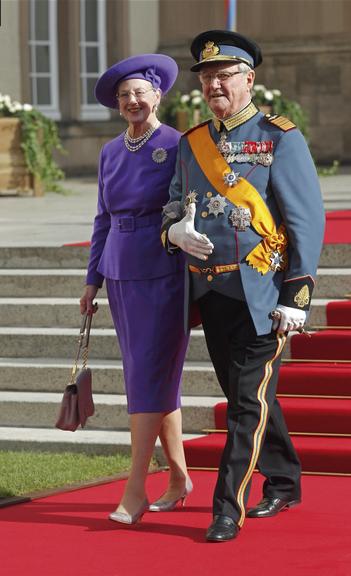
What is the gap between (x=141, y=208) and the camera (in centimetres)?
608

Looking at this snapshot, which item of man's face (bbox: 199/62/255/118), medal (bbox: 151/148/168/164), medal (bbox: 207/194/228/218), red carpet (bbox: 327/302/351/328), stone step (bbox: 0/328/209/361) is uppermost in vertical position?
man's face (bbox: 199/62/255/118)

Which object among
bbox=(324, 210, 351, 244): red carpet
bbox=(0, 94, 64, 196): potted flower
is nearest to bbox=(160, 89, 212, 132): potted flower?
bbox=(0, 94, 64, 196): potted flower

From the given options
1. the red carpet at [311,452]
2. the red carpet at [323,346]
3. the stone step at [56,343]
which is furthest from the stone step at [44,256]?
the red carpet at [311,452]

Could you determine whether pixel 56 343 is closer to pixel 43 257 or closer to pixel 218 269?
pixel 43 257

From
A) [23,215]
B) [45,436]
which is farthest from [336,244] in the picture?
[23,215]

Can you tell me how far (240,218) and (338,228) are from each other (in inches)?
178

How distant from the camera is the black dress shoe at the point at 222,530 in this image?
5598 mm

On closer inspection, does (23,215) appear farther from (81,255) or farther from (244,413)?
(244,413)

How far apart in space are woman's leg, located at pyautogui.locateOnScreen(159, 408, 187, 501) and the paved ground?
3.64 meters

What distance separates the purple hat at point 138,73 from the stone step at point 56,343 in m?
2.27

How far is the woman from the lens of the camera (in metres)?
6.05

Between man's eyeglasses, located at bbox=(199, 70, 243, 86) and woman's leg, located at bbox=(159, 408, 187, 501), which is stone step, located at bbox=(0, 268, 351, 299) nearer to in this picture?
woman's leg, located at bbox=(159, 408, 187, 501)

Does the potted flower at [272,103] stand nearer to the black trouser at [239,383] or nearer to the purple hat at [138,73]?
the purple hat at [138,73]

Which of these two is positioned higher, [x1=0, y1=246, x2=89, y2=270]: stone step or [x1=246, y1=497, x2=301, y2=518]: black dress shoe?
[x1=0, y1=246, x2=89, y2=270]: stone step
